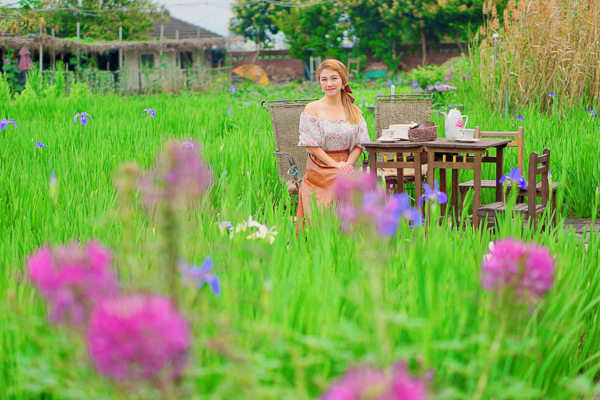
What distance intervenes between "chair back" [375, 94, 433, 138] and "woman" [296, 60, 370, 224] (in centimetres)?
80

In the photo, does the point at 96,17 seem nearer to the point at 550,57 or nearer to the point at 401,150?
the point at 550,57

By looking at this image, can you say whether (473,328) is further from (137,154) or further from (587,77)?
(587,77)

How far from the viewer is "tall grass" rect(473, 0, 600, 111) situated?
580cm

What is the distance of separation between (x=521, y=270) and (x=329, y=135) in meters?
2.86

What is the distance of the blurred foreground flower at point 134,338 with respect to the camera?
56 cm

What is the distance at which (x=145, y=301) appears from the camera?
1.92ft

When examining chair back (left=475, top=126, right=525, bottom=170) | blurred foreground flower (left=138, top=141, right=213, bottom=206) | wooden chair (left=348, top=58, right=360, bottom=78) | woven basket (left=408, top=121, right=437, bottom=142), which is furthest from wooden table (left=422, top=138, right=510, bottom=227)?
wooden chair (left=348, top=58, right=360, bottom=78)

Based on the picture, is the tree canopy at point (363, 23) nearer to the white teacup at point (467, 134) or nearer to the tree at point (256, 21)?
the tree at point (256, 21)

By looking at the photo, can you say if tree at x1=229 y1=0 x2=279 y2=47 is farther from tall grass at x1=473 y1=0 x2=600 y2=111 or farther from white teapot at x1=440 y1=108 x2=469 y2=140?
white teapot at x1=440 y1=108 x2=469 y2=140

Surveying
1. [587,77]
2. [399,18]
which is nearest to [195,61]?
[399,18]

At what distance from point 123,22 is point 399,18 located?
15307 millimetres

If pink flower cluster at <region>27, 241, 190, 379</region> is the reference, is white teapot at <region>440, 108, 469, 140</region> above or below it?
above

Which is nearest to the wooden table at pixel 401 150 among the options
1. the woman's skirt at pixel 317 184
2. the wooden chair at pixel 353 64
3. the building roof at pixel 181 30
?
the woman's skirt at pixel 317 184

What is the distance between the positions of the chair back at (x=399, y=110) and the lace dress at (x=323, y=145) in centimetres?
84
